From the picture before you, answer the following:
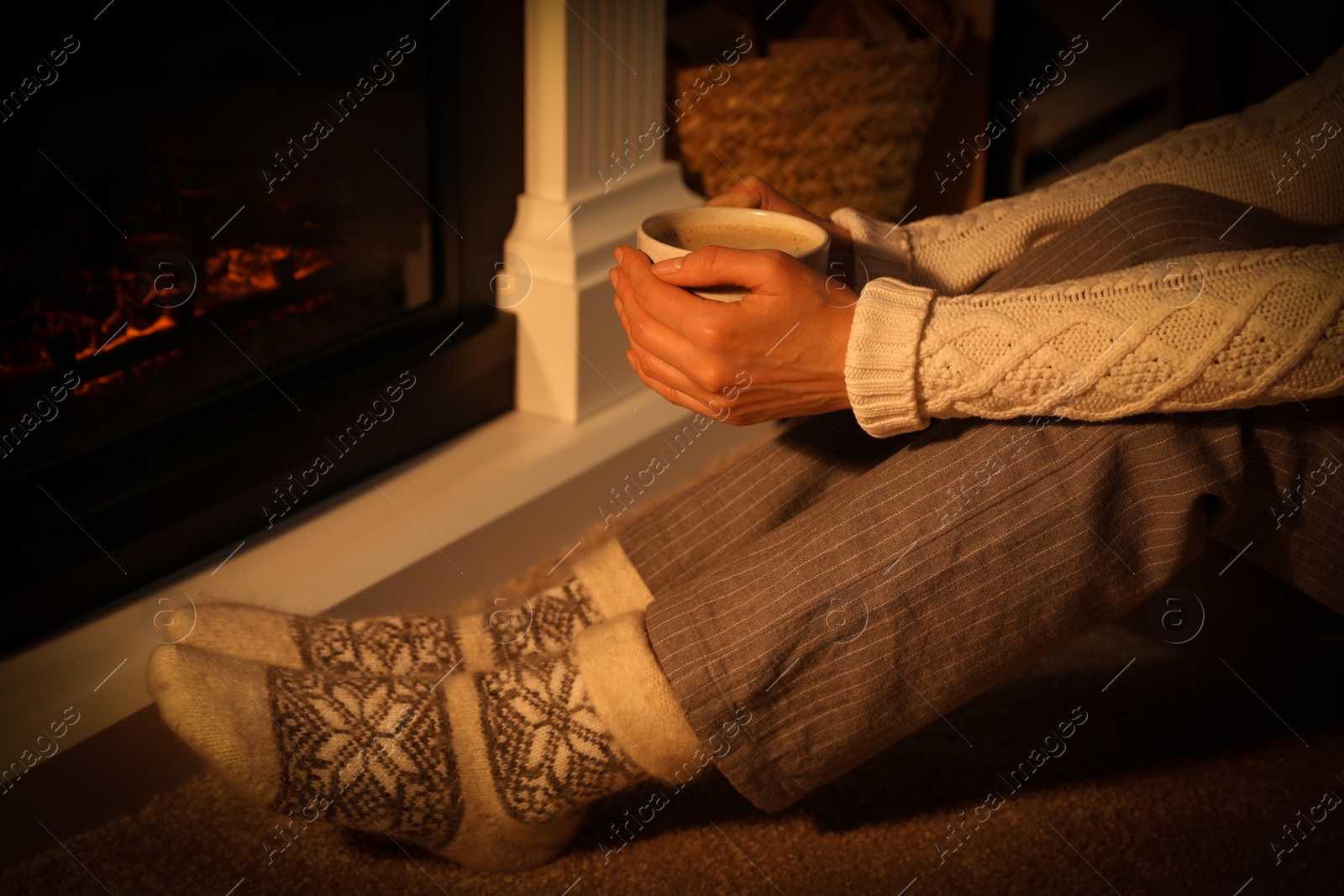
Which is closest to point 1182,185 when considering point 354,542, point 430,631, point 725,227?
point 725,227

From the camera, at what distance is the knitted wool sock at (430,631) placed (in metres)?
0.80

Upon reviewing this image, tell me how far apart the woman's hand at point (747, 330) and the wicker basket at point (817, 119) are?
76cm

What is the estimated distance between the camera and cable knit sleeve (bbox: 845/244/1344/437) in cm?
62

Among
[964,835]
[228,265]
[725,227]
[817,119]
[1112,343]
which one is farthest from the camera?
[817,119]

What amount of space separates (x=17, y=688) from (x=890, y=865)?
64 cm

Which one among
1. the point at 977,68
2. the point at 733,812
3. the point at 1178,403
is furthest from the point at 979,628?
the point at 977,68

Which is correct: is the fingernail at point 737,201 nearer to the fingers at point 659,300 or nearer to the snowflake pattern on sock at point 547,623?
the fingers at point 659,300

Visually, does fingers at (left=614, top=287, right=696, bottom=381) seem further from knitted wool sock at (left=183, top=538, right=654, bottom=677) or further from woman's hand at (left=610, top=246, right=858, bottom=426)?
knitted wool sock at (left=183, top=538, right=654, bottom=677)

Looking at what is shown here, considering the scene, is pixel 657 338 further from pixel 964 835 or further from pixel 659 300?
pixel 964 835

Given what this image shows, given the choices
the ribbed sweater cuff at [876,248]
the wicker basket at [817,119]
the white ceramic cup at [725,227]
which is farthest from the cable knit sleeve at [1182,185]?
the wicker basket at [817,119]

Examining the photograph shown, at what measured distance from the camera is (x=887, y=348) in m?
0.66

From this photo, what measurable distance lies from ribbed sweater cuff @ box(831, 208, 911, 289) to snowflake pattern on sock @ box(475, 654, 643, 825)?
35 cm

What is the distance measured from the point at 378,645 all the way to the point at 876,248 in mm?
454

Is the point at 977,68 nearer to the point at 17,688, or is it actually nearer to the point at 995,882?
the point at 995,882
